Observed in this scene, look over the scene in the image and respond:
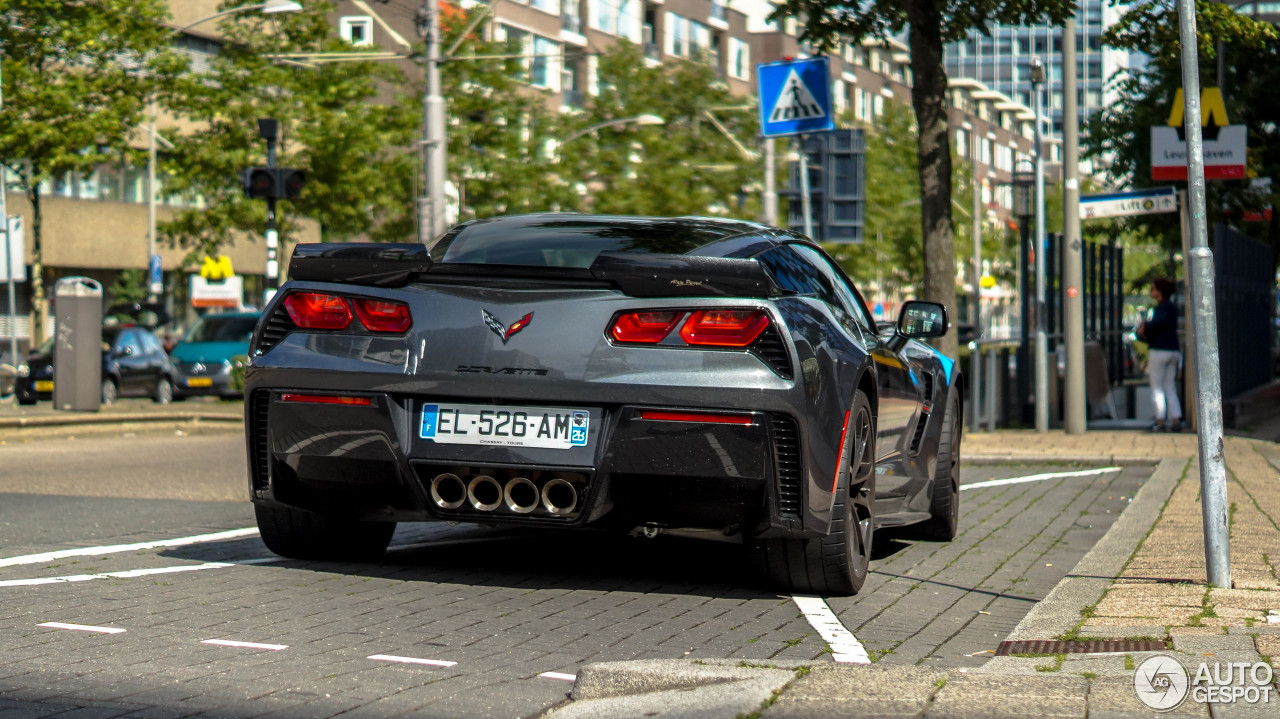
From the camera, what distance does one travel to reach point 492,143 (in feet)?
128

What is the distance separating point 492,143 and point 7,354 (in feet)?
45.4

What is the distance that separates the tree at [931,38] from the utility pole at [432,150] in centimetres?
468

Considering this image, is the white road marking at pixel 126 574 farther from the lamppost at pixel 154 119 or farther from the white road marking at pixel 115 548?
the lamppost at pixel 154 119

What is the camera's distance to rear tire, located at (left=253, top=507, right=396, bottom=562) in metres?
6.48

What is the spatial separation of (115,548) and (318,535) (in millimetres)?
1228

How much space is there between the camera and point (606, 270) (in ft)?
18.7

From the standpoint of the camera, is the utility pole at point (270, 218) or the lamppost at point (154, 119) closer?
the utility pole at point (270, 218)

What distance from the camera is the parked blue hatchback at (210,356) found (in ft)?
91.1

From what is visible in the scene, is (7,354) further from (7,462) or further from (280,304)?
(280,304)

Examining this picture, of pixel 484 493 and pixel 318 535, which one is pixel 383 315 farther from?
pixel 318 535

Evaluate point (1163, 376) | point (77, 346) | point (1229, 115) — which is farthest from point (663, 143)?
point (1163, 376)

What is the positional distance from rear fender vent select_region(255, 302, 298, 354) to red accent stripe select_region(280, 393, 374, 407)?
0.73ft

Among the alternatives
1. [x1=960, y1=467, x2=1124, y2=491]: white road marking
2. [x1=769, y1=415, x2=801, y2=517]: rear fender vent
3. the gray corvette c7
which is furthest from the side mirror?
[x1=960, y1=467, x2=1124, y2=491]: white road marking

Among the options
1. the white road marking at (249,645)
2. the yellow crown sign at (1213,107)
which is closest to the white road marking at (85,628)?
the white road marking at (249,645)
